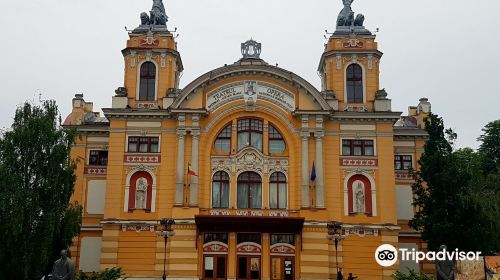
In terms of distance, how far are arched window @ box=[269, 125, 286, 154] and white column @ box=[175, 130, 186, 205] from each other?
591 cm

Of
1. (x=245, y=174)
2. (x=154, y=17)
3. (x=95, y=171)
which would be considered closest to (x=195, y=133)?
(x=245, y=174)

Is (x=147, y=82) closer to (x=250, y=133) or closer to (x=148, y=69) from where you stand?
(x=148, y=69)

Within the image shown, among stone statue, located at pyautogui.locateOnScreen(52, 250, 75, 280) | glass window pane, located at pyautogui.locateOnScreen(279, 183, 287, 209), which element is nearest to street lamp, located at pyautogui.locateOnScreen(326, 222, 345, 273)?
glass window pane, located at pyautogui.locateOnScreen(279, 183, 287, 209)

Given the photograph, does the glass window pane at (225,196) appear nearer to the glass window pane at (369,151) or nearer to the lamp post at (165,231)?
the lamp post at (165,231)

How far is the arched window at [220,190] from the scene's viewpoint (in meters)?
40.0

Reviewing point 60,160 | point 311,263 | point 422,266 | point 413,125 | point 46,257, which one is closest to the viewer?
point 46,257

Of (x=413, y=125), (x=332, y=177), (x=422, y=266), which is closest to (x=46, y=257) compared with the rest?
(x=332, y=177)

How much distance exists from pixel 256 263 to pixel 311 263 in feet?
11.6

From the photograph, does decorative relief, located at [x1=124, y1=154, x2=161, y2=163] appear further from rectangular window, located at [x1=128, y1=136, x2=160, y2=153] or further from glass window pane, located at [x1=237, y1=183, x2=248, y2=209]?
glass window pane, located at [x1=237, y1=183, x2=248, y2=209]

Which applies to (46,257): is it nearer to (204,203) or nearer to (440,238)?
(204,203)

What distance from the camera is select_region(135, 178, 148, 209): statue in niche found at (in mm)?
39969

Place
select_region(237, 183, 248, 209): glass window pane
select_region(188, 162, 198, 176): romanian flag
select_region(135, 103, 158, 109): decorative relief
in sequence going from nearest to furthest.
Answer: select_region(188, 162, 198, 176): romanian flag → select_region(237, 183, 248, 209): glass window pane → select_region(135, 103, 158, 109): decorative relief

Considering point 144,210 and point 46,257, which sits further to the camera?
point 144,210

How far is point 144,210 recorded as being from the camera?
39719mm
